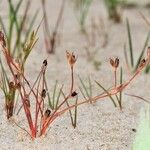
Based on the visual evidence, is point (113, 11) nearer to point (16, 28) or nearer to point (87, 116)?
point (16, 28)

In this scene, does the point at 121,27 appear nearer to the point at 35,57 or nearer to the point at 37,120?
the point at 35,57

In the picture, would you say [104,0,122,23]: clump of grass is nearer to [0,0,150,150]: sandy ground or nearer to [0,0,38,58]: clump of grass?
[0,0,150,150]: sandy ground

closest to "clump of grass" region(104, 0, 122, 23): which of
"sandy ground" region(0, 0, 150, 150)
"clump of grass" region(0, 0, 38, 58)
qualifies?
"sandy ground" region(0, 0, 150, 150)

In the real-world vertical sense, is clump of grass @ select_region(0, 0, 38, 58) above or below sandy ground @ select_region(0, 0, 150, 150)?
above

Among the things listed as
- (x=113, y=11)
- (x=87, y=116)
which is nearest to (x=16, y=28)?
(x=87, y=116)

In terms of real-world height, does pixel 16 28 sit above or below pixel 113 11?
above

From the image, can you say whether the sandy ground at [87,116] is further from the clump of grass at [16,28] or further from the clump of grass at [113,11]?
the clump of grass at [113,11]

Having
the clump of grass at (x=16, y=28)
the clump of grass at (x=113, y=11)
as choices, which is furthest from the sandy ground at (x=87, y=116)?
the clump of grass at (x=113, y=11)

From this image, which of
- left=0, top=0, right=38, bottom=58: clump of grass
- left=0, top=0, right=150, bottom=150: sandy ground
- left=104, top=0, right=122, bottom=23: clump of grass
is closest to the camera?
left=0, top=0, right=150, bottom=150: sandy ground

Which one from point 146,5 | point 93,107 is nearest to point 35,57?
point 93,107

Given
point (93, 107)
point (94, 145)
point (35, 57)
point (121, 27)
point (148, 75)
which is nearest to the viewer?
point (94, 145)

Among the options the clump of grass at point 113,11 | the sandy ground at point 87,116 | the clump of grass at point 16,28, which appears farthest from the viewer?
the clump of grass at point 113,11
